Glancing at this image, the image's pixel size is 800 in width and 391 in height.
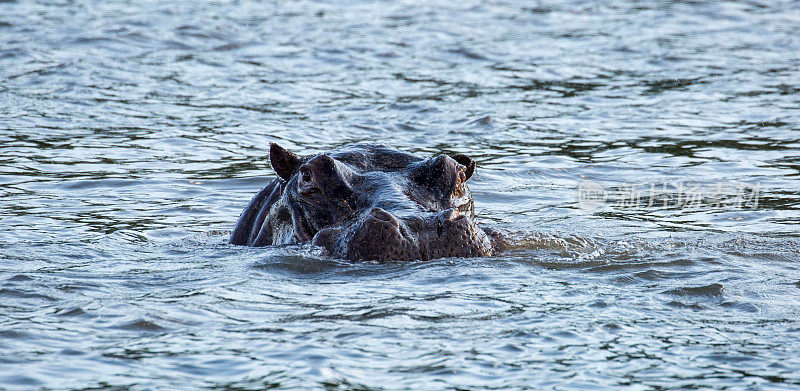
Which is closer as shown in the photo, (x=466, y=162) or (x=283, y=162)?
(x=283, y=162)

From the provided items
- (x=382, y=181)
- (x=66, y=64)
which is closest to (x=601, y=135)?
(x=382, y=181)

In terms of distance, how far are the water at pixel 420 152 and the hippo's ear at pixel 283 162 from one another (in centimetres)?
64

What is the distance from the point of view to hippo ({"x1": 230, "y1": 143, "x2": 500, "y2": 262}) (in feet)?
21.8

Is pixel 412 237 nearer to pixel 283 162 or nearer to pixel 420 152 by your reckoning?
pixel 283 162

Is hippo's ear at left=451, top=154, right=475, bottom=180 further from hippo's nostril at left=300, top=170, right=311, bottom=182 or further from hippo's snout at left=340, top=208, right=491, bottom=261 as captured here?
hippo's snout at left=340, top=208, right=491, bottom=261

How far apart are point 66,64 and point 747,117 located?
1059cm

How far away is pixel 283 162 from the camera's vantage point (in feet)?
26.9

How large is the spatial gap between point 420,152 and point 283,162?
514 cm

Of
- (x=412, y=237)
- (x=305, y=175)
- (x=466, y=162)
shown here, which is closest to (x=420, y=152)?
(x=466, y=162)

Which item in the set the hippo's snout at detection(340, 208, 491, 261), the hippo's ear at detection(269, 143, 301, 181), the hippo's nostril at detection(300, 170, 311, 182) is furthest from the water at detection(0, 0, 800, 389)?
the hippo's ear at detection(269, 143, 301, 181)

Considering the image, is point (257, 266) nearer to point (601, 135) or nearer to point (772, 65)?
point (601, 135)

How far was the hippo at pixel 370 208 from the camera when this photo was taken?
21.8ft

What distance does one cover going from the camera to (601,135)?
1445 cm

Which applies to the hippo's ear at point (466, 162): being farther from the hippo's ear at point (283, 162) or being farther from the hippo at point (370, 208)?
the hippo's ear at point (283, 162)
